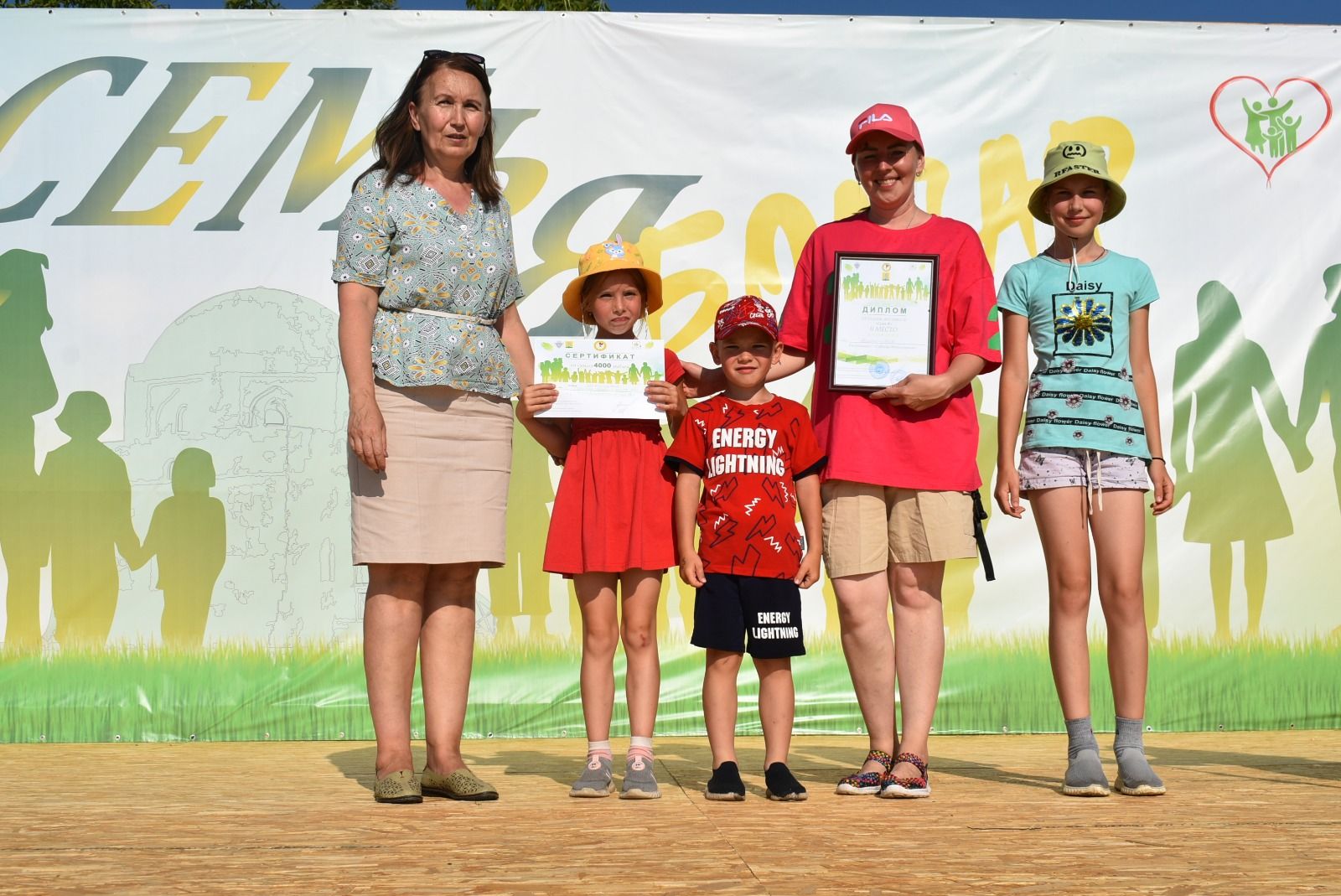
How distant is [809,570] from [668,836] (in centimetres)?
80

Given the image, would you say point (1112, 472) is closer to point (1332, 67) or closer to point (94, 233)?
point (1332, 67)

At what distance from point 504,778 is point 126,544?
1944 mm

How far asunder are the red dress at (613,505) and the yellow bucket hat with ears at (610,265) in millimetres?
347

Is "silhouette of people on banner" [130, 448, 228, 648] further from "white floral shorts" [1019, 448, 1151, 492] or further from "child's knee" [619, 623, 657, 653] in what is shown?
"white floral shorts" [1019, 448, 1151, 492]

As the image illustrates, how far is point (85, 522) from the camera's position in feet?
15.4

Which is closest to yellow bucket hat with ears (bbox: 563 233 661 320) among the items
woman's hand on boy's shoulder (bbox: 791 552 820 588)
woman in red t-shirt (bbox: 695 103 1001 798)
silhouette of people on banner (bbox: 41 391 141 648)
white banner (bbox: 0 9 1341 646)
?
woman in red t-shirt (bbox: 695 103 1001 798)

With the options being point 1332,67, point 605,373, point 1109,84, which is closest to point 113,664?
point 605,373

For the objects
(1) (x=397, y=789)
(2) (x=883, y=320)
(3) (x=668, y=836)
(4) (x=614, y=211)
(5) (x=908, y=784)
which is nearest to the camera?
(3) (x=668, y=836)

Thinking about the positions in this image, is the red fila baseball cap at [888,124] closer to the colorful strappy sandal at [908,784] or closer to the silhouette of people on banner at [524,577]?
the colorful strappy sandal at [908,784]

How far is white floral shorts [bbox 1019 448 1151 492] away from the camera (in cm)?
320

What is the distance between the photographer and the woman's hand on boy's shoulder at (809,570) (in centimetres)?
309

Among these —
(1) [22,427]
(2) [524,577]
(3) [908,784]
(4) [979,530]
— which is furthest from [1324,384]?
(1) [22,427]

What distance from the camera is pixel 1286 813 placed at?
274 cm

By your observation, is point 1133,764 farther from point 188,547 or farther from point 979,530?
point 188,547
